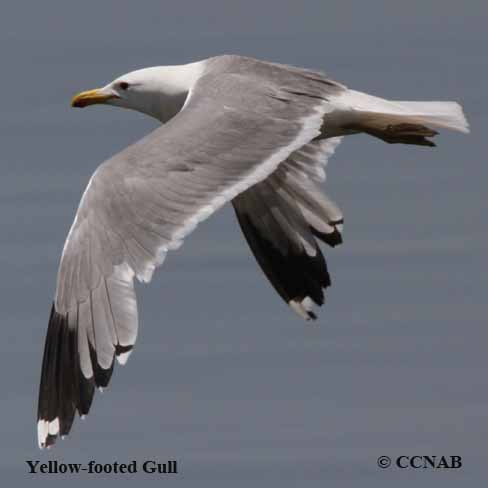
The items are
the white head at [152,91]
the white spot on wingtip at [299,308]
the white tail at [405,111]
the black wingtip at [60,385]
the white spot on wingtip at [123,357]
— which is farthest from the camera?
the white spot on wingtip at [299,308]

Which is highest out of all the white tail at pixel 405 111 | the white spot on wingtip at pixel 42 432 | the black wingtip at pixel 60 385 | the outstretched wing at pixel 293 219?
the white tail at pixel 405 111

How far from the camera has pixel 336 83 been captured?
36.1 ft

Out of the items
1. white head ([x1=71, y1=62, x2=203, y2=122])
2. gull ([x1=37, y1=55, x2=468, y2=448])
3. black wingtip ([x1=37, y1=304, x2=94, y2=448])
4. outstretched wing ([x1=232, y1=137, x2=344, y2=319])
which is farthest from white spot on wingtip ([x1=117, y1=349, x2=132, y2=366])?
outstretched wing ([x1=232, y1=137, x2=344, y2=319])

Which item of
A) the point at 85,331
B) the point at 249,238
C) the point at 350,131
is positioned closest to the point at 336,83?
the point at 350,131

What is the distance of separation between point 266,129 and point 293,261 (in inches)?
51.5

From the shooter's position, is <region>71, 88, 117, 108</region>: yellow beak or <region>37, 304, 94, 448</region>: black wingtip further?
<region>71, 88, 117, 108</region>: yellow beak

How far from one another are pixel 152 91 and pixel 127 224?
1596 millimetres

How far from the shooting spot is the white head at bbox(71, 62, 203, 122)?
1131 centimetres

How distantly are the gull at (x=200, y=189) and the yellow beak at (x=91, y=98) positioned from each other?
0.01 m

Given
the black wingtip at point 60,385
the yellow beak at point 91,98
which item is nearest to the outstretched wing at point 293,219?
the yellow beak at point 91,98

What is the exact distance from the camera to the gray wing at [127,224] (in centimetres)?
986

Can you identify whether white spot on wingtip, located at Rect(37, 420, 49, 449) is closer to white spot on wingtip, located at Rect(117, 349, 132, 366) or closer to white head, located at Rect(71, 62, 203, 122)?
white spot on wingtip, located at Rect(117, 349, 132, 366)

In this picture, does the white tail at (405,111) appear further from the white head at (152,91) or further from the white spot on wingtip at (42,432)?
the white spot on wingtip at (42,432)

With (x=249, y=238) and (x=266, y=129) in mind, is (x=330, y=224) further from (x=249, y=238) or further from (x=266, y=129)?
(x=266, y=129)
